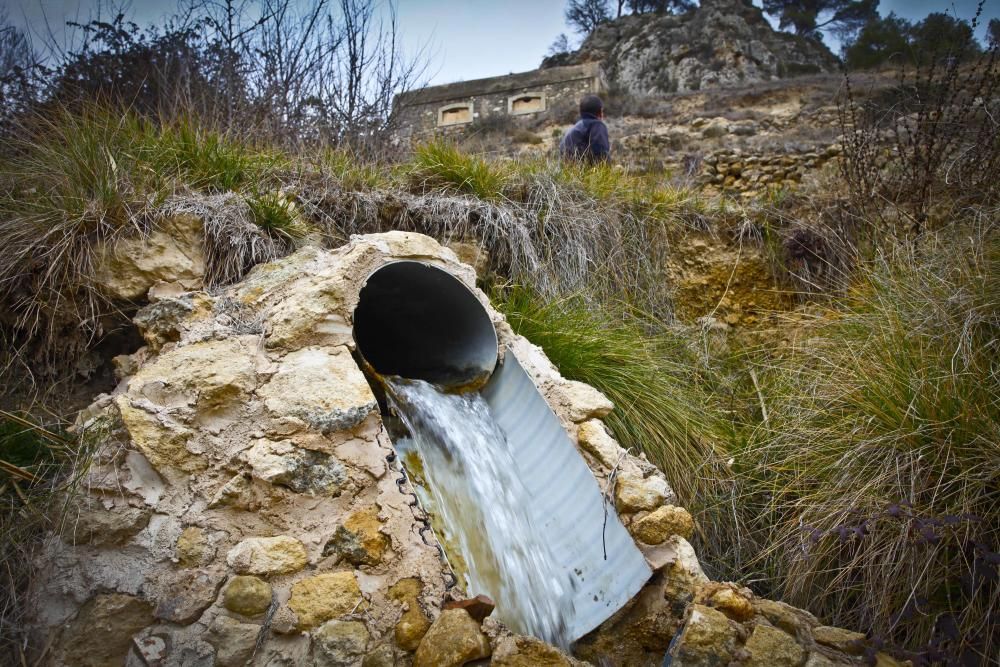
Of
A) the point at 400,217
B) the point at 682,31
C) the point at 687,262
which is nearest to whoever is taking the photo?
the point at 400,217

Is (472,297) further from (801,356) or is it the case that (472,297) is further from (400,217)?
(801,356)

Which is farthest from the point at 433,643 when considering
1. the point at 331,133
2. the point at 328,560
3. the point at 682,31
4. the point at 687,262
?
the point at 682,31

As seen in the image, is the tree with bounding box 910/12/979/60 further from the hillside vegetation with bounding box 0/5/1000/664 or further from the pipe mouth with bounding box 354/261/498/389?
the pipe mouth with bounding box 354/261/498/389

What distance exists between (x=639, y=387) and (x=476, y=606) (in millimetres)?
1733

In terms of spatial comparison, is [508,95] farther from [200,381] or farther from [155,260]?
[200,381]

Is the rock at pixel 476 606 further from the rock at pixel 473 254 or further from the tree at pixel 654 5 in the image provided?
the tree at pixel 654 5

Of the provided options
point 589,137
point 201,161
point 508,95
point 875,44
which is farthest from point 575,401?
point 875,44

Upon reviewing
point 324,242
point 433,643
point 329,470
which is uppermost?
point 324,242

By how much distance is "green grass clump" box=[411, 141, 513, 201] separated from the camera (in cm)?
412

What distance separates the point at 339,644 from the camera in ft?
5.39

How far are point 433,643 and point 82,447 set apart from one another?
1.24 meters

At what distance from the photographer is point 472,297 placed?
9.29 ft

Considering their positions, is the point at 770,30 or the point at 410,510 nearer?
the point at 410,510

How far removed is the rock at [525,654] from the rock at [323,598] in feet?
1.31
